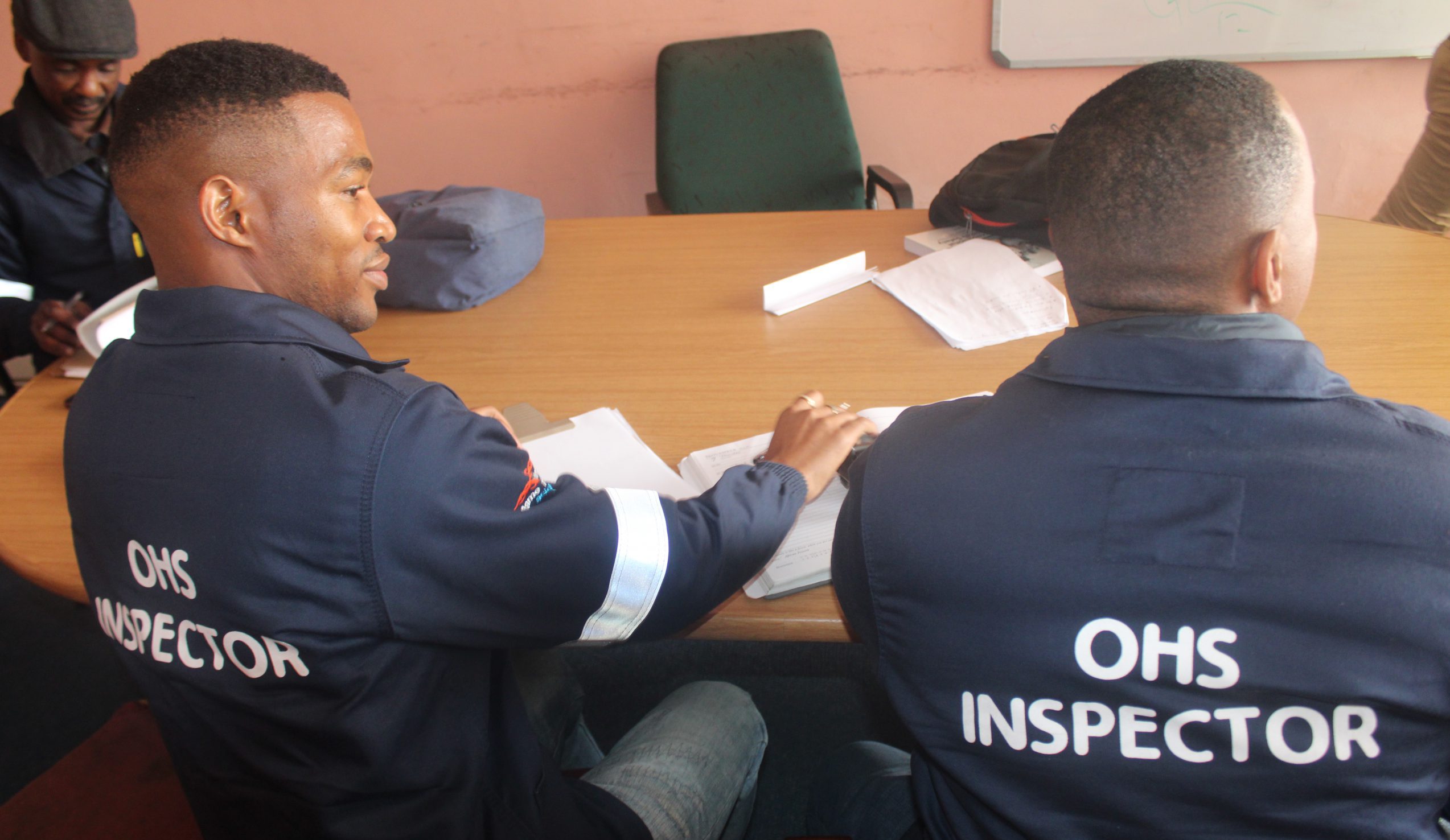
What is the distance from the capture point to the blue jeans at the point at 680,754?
3.29ft

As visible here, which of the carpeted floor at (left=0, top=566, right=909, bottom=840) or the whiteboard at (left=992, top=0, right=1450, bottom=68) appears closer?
the carpeted floor at (left=0, top=566, right=909, bottom=840)

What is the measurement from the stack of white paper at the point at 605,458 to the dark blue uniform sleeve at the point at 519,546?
22 cm

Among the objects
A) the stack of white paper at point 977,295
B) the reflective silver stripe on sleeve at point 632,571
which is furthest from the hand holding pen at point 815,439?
the stack of white paper at point 977,295

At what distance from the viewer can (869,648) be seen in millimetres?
818

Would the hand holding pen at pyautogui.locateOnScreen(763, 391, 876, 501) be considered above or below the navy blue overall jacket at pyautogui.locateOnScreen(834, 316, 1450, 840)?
below

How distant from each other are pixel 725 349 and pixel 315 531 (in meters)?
0.83

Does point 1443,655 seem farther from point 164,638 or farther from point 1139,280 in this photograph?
point 164,638

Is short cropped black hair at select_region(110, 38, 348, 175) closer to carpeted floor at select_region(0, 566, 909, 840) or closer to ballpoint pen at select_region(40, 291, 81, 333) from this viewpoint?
ballpoint pen at select_region(40, 291, 81, 333)

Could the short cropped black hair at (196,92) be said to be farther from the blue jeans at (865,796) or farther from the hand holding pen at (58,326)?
the blue jeans at (865,796)

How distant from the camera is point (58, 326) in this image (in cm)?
160

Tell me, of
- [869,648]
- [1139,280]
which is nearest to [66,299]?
[869,648]

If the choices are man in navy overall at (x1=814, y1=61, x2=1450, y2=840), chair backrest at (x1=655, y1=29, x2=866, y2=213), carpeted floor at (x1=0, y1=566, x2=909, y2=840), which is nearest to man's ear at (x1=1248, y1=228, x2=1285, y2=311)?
man in navy overall at (x1=814, y1=61, x2=1450, y2=840)

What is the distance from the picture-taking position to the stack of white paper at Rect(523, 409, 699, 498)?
113 cm

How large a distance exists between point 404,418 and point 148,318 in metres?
0.31
